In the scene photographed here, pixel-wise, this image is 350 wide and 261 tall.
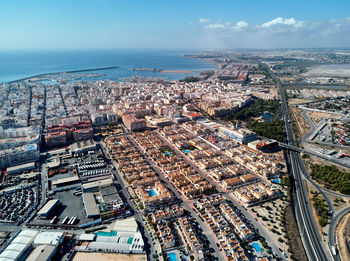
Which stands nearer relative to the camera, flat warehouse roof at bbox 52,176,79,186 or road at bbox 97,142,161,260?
road at bbox 97,142,161,260

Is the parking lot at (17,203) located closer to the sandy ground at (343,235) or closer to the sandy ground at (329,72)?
the sandy ground at (343,235)

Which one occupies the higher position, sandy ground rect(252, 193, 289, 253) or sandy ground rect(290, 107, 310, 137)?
sandy ground rect(290, 107, 310, 137)

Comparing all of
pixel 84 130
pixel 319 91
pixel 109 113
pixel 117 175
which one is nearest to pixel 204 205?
pixel 117 175

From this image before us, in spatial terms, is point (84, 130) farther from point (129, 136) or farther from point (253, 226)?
point (253, 226)

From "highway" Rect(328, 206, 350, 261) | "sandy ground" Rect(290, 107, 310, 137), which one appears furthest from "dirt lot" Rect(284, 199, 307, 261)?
"sandy ground" Rect(290, 107, 310, 137)

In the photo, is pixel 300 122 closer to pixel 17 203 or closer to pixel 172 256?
pixel 172 256

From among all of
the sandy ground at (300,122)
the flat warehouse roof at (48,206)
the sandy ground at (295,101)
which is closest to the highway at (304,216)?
the sandy ground at (300,122)

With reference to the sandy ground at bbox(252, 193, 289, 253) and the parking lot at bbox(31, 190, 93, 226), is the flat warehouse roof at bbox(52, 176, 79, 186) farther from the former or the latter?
the sandy ground at bbox(252, 193, 289, 253)

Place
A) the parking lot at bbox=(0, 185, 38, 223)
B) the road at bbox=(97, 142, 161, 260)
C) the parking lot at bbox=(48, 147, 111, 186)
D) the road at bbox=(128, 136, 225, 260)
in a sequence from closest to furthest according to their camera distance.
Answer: the road at bbox=(97, 142, 161, 260) < the road at bbox=(128, 136, 225, 260) < the parking lot at bbox=(0, 185, 38, 223) < the parking lot at bbox=(48, 147, 111, 186)
